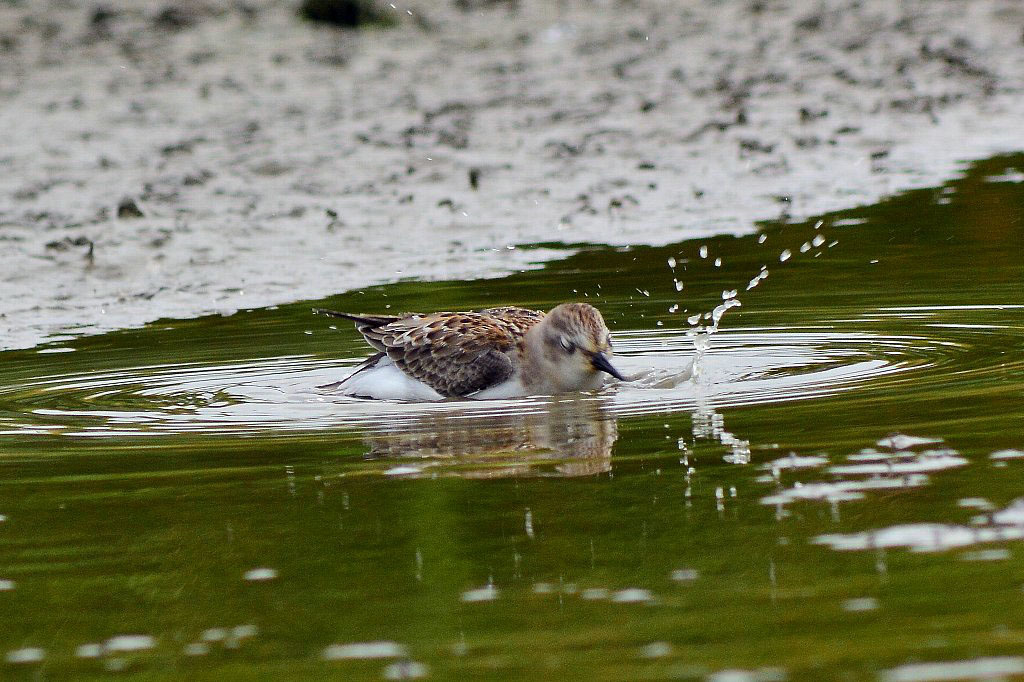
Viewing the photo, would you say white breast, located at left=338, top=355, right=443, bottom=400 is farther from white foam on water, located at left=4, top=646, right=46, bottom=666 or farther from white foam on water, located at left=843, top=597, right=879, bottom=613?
white foam on water, located at left=843, top=597, right=879, bottom=613

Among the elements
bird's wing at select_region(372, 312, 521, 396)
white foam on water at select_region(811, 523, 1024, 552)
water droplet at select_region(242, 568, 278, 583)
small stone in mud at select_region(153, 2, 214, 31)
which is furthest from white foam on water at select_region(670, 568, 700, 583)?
small stone in mud at select_region(153, 2, 214, 31)

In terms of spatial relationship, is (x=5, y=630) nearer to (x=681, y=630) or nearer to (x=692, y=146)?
(x=681, y=630)

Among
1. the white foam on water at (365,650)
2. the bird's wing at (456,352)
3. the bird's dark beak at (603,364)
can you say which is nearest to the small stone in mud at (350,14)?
the bird's wing at (456,352)

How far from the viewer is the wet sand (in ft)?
49.6

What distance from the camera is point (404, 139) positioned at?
21406 mm

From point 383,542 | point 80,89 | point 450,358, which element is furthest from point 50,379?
point 80,89

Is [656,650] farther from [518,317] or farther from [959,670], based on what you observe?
[518,317]

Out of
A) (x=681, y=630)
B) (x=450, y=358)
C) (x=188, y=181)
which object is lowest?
(x=681, y=630)

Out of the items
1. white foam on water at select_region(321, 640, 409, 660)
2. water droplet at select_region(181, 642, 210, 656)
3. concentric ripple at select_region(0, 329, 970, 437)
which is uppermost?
concentric ripple at select_region(0, 329, 970, 437)

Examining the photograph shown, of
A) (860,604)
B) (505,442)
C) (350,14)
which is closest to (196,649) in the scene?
(860,604)

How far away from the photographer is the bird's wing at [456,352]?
9797 mm

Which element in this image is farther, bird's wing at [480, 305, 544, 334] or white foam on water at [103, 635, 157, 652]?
bird's wing at [480, 305, 544, 334]

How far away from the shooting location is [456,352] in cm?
985

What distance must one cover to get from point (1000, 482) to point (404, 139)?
50.9 feet
